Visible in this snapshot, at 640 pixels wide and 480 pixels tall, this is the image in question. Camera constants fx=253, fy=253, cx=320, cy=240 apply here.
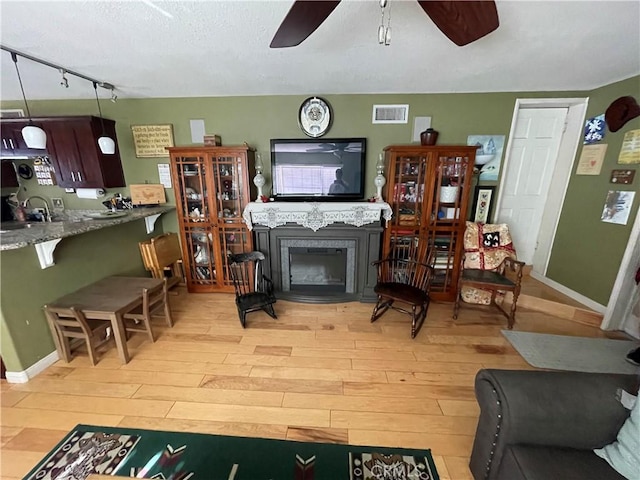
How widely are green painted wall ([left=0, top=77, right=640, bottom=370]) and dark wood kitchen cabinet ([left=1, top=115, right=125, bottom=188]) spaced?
0.24 meters

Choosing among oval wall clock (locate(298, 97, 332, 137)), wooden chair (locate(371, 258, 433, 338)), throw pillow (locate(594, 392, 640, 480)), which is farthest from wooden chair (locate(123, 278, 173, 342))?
throw pillow (locate(594, 392, 640, 480))

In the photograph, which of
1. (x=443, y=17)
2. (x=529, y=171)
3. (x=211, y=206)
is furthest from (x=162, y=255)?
(x=529, y=171)

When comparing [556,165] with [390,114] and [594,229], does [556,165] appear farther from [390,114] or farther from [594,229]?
[390,114]

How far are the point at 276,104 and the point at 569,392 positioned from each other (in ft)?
10.9

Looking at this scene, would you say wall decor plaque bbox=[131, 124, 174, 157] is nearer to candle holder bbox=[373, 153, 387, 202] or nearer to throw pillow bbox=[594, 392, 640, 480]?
candle holder bbox=[373, 153, 387, 202]

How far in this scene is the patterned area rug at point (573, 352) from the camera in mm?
1985

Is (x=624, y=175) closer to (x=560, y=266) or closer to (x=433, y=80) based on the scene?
(x=560, y=266)

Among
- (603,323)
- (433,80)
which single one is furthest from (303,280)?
(603,323)

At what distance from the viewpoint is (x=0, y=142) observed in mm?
2928

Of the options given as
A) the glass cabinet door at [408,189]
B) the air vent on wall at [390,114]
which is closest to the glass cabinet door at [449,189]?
the glass cabinet door at [408,189]

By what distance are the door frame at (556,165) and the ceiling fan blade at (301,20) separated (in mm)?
2803

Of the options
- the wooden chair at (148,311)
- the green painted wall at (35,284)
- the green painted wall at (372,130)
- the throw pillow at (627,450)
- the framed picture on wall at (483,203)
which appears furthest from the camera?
the framed picture on wall at (483,203)

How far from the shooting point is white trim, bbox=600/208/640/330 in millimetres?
2252

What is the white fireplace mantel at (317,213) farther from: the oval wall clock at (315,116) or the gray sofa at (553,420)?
the gray sofa at (553,420)
